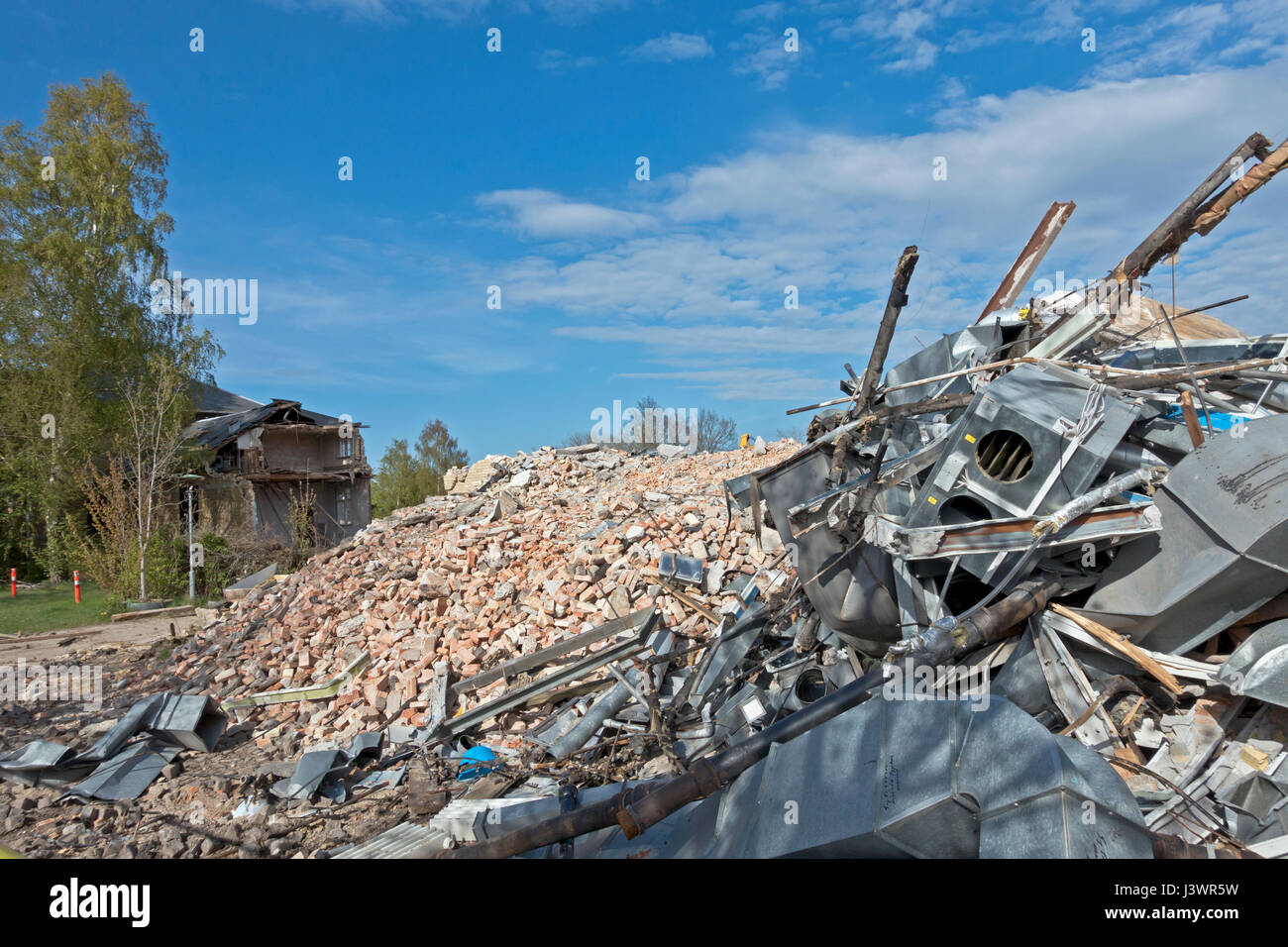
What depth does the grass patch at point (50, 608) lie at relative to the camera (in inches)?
537

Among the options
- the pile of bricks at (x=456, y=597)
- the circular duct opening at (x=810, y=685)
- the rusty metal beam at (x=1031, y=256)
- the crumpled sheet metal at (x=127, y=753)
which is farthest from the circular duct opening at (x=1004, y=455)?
the crumpled sheet metal at (x=127, y=753)

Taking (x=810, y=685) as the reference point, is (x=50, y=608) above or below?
below

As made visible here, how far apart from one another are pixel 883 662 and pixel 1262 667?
168cm

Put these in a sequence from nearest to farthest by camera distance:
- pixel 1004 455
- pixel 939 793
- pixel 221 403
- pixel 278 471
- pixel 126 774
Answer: pixel 939 793 < pixel 1004 455 < pixel 126 774 < pixel 278 471 < pixel 221 403

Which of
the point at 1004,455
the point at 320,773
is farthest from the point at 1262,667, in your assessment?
the point at 320,773

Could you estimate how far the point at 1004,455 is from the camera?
4543 mm

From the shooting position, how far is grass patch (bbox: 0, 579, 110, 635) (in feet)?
44.8

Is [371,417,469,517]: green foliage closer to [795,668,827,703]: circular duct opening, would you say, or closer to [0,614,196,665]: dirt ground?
[0,614,196,665]: dirt ground

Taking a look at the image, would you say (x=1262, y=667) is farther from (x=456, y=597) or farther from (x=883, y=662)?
(x=456, y=597)

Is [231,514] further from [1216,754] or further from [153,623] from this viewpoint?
[1216,754]

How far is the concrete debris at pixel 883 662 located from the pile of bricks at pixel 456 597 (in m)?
0.06

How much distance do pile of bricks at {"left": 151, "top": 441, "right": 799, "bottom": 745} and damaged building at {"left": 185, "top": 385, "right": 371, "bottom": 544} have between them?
1060 cm
